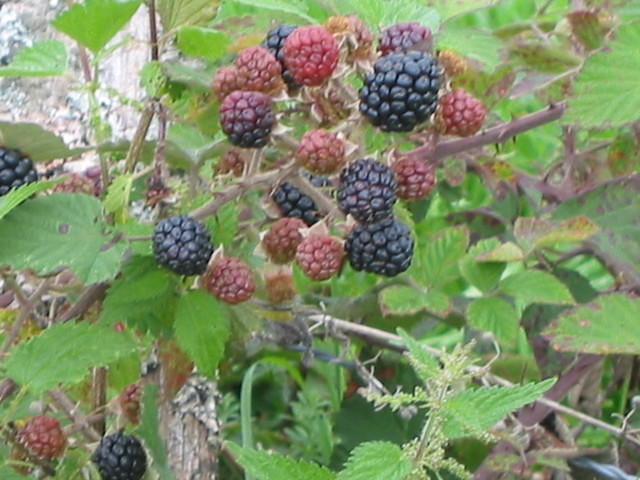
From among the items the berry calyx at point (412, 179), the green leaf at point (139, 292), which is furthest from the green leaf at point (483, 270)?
the green leaf at point (139, 292)

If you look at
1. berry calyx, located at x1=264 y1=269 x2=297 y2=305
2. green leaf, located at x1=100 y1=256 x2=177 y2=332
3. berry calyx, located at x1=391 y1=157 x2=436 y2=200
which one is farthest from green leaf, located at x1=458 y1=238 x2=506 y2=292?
green leaf, located at x1=100 y1=256 x2=177 y2=332

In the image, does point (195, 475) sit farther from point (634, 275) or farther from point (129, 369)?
point (634, 275)

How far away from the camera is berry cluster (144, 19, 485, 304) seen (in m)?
1.03

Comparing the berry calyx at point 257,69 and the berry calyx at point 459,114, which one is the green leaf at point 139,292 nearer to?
the berry calyx at point 257,69

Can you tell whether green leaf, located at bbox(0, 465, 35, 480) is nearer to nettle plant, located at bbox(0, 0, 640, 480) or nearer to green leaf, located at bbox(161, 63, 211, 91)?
nettle plant, located at bbox(0, 0, 640, 480)

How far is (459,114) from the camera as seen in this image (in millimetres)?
1079

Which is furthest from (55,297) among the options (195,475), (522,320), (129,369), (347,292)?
(522,320)

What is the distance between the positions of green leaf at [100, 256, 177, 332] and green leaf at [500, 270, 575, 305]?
48 cm

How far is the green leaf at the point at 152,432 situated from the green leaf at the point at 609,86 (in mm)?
581

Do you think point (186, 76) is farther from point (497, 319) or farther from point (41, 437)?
point (497, 319)

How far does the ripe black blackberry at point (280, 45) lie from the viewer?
1090 millimetres

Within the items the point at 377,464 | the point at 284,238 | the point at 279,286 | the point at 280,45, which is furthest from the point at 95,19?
the point at 377,464

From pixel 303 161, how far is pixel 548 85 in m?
0.60

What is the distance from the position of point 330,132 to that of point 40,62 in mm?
315
